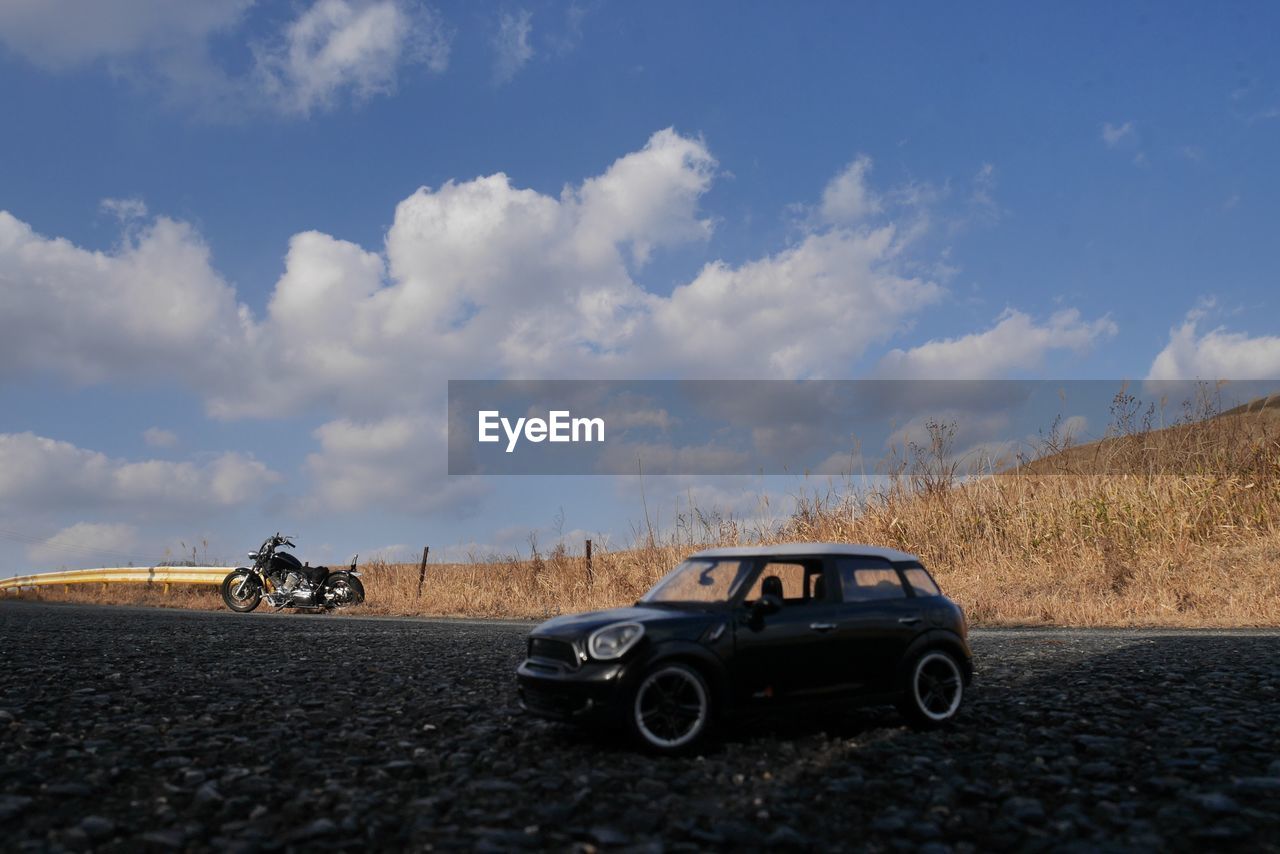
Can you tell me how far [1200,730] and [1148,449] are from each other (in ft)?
57.4

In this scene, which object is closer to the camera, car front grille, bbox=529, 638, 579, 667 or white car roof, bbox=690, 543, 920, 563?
car front grille, bbox=529, 638, 579, 667

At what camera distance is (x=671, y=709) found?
652 centimetres

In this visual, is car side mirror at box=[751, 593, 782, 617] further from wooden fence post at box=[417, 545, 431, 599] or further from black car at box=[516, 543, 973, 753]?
wooden fence post at box=[417, 545, 431, 599]

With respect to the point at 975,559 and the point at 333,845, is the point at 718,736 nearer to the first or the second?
the point at 333,845

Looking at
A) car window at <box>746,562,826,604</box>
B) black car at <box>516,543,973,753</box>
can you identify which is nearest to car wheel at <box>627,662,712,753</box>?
black car at <box>516,543,973,753</box>

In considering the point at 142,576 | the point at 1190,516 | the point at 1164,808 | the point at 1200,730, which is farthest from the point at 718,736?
the point at 142,576

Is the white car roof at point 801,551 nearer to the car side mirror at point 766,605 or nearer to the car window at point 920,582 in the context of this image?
the car window at point 920,582

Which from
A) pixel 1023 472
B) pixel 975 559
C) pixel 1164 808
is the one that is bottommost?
pixel 1164 808

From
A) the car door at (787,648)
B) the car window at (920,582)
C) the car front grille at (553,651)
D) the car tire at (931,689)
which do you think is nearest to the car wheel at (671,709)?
the car door at (787,648)

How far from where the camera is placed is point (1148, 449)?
22734mm

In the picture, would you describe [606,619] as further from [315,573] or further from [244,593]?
[244,593]

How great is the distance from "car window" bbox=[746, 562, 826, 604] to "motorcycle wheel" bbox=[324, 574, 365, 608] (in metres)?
20.6

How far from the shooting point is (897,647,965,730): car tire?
7.47 m

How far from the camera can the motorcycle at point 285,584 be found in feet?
86.1
